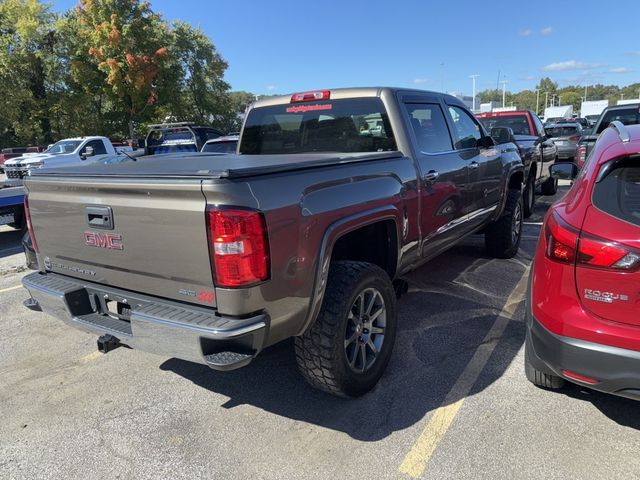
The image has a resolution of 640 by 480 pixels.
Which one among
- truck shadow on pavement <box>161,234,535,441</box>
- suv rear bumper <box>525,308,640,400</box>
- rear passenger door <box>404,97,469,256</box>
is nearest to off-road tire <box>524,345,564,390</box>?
truck shadow on pavement <box>161,234,535,441</box>

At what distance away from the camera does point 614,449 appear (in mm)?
2561

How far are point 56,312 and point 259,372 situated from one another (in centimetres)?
142

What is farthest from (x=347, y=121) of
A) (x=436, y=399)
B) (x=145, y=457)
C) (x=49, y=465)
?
(x=49, y=465)

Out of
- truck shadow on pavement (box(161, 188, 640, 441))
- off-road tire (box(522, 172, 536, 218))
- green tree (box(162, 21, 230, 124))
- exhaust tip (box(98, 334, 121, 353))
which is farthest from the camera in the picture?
green tree (box(162, 21, 230, 124))

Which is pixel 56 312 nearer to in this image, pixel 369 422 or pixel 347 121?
pixel 369 422

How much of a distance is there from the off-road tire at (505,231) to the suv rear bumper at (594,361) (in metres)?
3.55

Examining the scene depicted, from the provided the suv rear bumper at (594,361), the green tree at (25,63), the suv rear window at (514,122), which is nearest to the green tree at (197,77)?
the green tree at (25,63)

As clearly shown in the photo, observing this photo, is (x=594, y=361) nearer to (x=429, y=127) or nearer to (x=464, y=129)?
(x=429, y=127)

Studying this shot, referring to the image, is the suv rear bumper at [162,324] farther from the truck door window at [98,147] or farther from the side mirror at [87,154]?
the truck door window at [98,147]

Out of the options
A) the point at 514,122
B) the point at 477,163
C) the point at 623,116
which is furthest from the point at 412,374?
the point at 623,116

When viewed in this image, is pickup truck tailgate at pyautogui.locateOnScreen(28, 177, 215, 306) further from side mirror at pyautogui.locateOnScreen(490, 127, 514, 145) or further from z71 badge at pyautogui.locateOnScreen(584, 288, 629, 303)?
side mirror at pyautogui.locateOnScreen(490, 127, 514, 145)

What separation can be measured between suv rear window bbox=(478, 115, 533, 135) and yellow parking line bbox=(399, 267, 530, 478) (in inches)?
271

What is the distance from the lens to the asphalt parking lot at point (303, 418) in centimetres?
255

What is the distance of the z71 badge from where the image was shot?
88.4 inches
